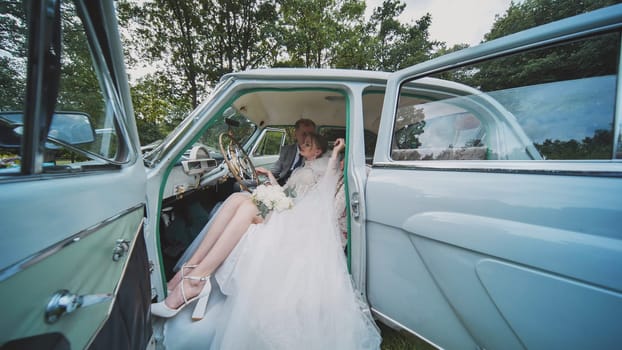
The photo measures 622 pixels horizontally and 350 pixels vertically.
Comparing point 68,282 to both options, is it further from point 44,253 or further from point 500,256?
point 500,256

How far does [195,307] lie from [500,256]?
1848 mm

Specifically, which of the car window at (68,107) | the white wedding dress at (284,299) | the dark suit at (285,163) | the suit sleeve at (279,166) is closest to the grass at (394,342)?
the white wedding dress at (284,299)

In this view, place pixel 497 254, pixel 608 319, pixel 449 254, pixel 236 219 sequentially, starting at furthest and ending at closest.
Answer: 1. pixel 236 219
2. pixel 449 254
3. pixel 497 254
4. pixel 608 319

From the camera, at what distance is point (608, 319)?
70 centimetres

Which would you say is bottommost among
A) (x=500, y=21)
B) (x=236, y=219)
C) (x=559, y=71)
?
(x=236, y=219)

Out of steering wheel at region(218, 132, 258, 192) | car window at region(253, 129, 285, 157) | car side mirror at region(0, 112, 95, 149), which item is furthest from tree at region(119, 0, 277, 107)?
car side mirror at region(0, 112, 95, 149)

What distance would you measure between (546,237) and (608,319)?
0.28m

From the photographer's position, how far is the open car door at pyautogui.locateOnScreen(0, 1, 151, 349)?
0.47 m

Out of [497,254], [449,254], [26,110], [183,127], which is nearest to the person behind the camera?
[26,110]

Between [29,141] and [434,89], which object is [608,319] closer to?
[434,89]

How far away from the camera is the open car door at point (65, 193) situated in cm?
47

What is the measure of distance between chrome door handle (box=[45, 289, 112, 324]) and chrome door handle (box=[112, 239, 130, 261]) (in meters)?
0.24

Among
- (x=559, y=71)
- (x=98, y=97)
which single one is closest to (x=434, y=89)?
(x=559, y=71)

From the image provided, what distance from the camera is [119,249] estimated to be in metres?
0.81
